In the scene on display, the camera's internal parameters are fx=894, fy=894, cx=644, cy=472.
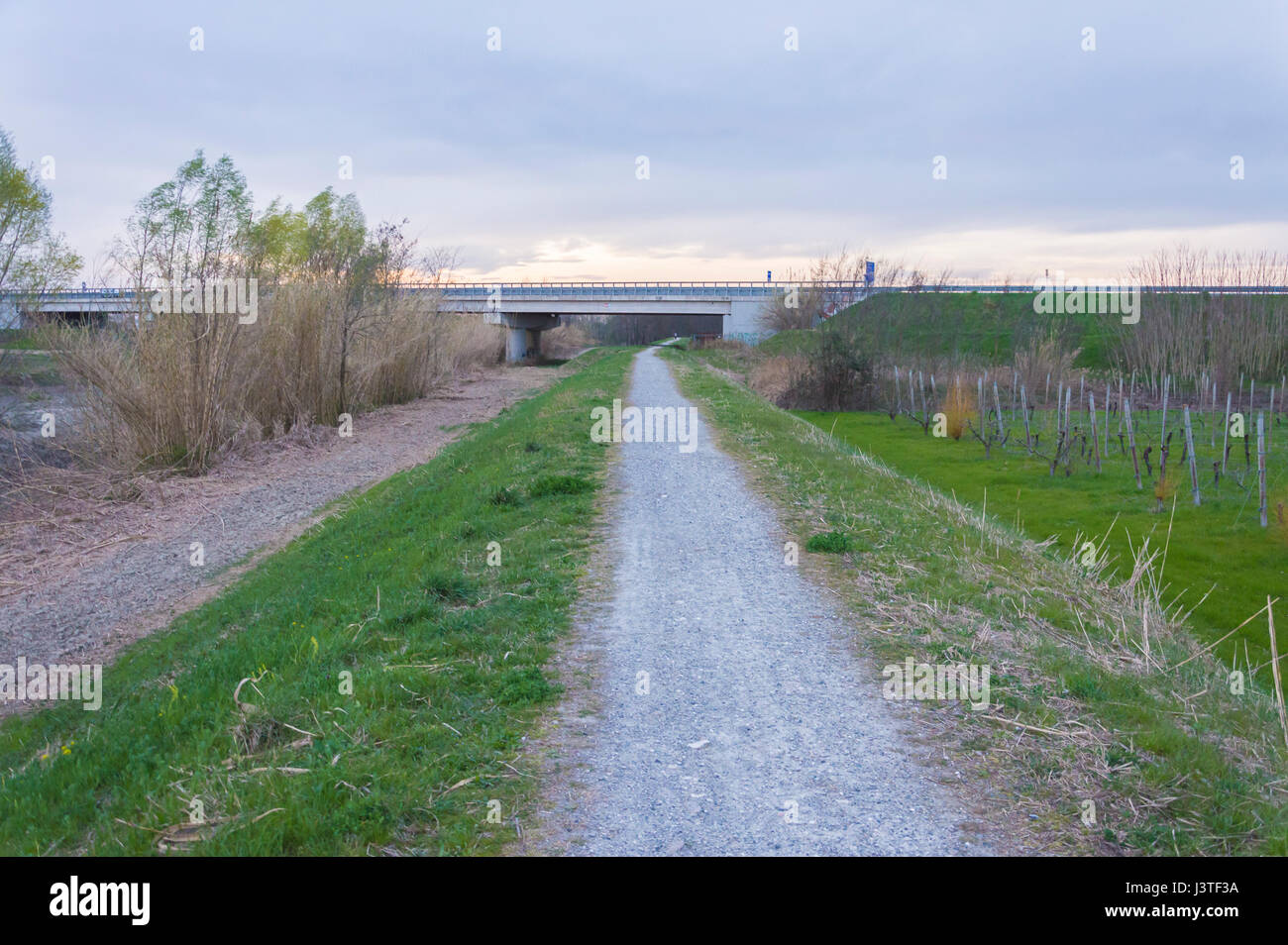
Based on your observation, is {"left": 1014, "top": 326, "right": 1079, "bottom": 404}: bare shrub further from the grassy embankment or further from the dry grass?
the grassy embankment

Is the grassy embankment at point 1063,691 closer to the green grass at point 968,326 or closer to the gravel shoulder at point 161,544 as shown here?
the gravel shoulder at point 161,544

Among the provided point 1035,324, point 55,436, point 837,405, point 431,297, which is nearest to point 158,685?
point 55,436

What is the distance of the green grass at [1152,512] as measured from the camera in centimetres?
1074

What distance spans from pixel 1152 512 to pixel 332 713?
553 inches

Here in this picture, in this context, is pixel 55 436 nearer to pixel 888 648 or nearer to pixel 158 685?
pixel 158 685

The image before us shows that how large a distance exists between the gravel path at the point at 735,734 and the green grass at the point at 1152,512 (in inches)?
202

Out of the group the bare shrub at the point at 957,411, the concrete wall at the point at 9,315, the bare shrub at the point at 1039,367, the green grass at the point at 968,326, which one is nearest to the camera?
the concrete wall at the point at 9,315

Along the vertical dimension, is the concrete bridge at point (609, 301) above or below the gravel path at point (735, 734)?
above

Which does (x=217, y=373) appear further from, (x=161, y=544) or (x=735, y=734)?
(x=735, y=734)

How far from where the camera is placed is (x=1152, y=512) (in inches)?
581

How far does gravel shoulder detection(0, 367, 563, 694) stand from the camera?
1004cm

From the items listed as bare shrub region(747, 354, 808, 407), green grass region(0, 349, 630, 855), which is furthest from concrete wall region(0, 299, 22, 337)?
bare shrub region(747, 354, 808, 407)

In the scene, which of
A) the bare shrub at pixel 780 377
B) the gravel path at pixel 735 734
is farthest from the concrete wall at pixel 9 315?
the bare shrub at pixel 780 377

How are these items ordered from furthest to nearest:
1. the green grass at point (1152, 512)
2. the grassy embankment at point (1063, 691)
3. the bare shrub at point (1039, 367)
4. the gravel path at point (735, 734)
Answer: the bare shrub at point (1039, 367) < the green grass at point (1152, 512) < the grassy embankment at point (1063, 691) < the gravel path at point (735, 734)
